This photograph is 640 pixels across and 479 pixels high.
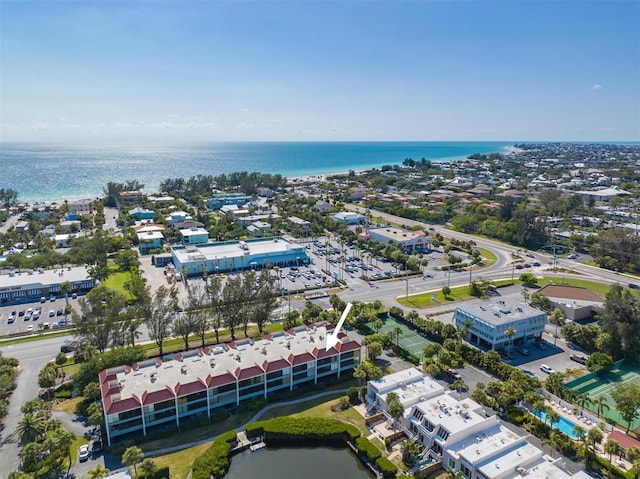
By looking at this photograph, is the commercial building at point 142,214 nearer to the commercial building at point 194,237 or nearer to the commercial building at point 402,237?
the commercial building at point 194,237

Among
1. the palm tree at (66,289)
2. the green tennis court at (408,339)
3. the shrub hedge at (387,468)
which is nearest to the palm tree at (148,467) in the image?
the shrub hedge at (387,468)

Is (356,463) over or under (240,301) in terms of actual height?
under

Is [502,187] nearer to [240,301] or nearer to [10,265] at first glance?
[240,301]

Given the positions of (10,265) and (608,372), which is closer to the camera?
(608,372)

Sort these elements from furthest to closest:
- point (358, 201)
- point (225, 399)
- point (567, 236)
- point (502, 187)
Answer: point (502, 187)
point (358, 201)
point (567, 236)
point (225, 399)

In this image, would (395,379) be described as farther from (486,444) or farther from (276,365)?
(276,365)

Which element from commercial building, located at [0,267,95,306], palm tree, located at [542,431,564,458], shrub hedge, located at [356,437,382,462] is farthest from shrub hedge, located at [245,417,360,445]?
commercial building, located at [0,267,95,306]

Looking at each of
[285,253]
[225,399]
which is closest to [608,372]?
[225,399]
